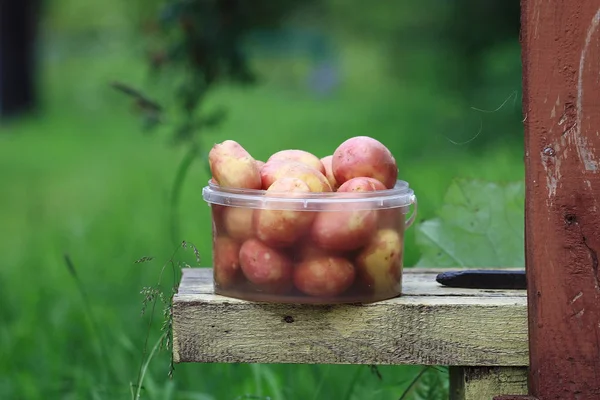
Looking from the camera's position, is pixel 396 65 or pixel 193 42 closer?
pixel 193 42

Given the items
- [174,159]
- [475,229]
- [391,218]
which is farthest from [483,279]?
[174,159]

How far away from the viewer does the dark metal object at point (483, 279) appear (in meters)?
1.84

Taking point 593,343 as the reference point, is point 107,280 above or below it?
below

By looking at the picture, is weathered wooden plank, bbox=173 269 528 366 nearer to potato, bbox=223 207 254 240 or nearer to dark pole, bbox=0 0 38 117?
potato, bbox=223 207 254 240

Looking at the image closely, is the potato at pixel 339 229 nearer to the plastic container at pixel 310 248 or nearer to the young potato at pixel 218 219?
the plastic container at pixel 310 248

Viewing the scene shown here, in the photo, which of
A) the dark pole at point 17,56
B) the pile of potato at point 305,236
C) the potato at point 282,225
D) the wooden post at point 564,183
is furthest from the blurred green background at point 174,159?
the dark pole at point 17,56

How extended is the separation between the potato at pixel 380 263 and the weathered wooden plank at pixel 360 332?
0.12 feet

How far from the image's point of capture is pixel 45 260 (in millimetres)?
4738

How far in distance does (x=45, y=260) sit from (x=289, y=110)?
34.6 ft

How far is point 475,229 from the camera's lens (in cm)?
246

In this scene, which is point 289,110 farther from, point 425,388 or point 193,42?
point 425,388

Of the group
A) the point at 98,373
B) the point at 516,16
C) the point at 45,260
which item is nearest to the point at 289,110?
the point at 516,16

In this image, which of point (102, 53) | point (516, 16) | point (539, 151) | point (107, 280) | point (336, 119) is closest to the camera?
point (539, 151)

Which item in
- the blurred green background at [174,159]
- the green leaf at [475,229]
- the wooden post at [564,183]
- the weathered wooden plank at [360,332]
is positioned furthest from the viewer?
the blurred green background at [174,159]
